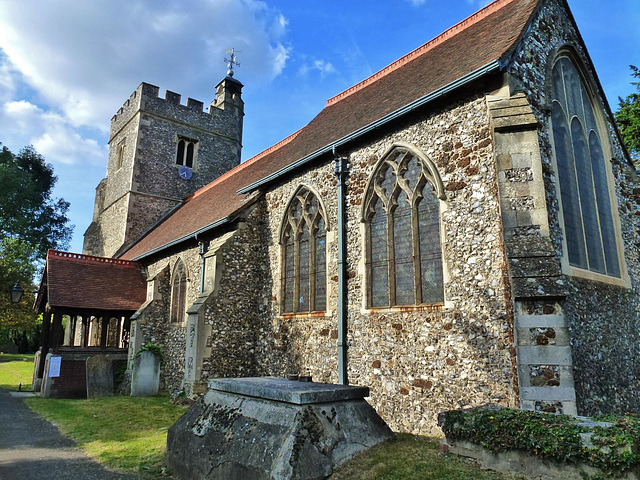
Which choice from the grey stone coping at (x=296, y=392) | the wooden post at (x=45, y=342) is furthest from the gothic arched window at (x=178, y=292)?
the grey stone coping at (x=296, y=392)

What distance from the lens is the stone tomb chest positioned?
458cm

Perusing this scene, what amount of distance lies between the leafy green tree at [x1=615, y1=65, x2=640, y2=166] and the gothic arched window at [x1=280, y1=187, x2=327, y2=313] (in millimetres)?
14325

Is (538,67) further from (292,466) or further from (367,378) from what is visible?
(292,466)

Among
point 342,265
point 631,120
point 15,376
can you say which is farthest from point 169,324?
point 631,120

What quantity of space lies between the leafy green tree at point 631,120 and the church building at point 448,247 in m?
9.26

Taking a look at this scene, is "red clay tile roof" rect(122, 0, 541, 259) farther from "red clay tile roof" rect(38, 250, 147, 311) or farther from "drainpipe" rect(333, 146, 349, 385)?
"red clay tile roof" rect(38, 250, 147, 311)

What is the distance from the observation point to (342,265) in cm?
922

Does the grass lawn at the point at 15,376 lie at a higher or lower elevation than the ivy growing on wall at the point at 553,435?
lower

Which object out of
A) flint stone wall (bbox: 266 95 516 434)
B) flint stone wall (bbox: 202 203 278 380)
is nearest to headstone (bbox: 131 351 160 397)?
flint stone wall (bbox: 202 203 278 380)

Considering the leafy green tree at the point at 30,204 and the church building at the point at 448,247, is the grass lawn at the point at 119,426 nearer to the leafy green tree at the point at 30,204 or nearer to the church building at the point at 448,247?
the church building at the point at 448,247

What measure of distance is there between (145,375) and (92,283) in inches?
184

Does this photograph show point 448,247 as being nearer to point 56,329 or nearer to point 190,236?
point 190,236

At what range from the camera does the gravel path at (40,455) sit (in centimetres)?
575

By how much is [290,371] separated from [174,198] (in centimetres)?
1688
